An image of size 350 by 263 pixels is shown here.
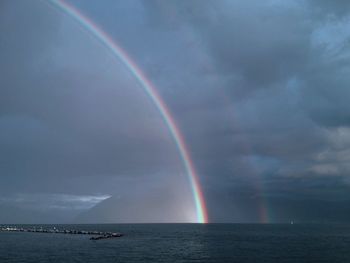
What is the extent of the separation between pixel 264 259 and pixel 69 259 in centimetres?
4188

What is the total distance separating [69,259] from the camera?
277 feet

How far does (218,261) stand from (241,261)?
15.5 feet

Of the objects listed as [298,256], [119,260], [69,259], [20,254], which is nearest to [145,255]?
[119,260]

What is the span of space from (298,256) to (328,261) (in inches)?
364

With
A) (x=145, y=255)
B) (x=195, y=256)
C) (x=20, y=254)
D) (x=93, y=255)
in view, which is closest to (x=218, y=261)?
(x=195, y=256)

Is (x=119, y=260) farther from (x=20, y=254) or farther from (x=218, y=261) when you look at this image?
(x=20, y=254)

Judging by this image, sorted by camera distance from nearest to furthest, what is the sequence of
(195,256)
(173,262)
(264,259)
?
(173,262) < (264,259) < (195,256)

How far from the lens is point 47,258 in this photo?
85938 mm

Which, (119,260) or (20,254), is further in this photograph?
(20,254)

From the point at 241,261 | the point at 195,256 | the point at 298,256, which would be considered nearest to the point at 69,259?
the point at 195,256

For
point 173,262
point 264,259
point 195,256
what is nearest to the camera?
point 173,262

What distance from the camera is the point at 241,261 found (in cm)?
8156

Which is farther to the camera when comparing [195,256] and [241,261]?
[195,256]

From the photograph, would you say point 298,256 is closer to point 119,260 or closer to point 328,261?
point 328,261
